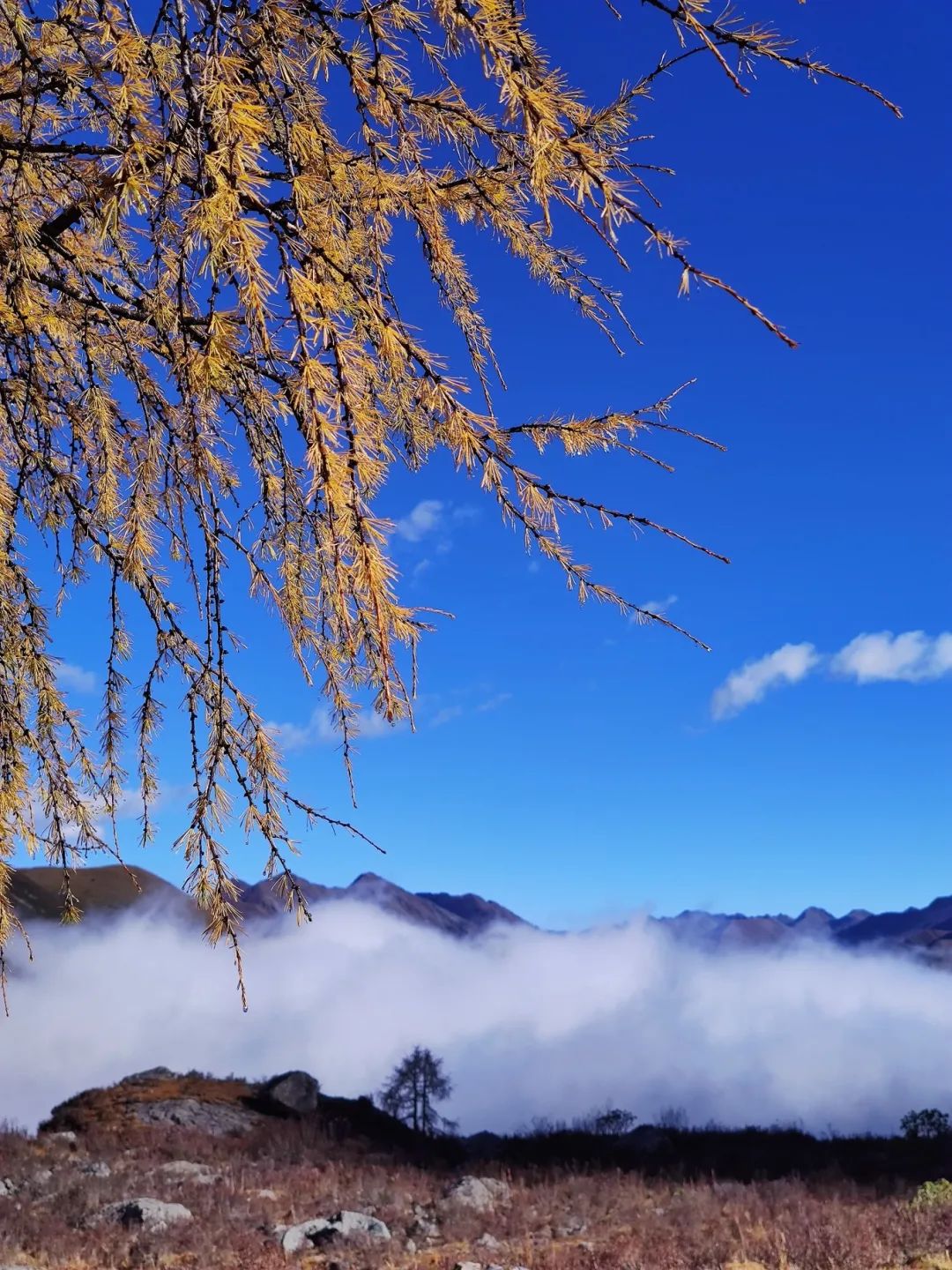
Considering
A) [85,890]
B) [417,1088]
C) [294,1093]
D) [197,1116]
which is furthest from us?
[417,1088]

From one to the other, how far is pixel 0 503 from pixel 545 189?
8.34ft

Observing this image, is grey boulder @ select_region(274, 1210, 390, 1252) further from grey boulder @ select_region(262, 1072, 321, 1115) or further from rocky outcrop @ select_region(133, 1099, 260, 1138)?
grey boulder @ select_region(262, 1072, 321, 1115)

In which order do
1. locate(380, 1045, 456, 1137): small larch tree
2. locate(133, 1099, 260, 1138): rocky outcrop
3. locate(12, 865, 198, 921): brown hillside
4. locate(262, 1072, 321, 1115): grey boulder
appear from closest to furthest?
1. locate(12, 865, 198, 921): brown hillside
2. locate(133, 1099, 260, 1138): rocky outcrop
3. locate(262, 1072, 321, 1115): grey boulder
4. locate(380, 1045, 456, 1137): small larch tree

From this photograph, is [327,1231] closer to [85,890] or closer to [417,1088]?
[85,890]

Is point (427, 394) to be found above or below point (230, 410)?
below

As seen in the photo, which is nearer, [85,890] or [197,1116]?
[85,890]

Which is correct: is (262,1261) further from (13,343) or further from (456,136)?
(456,136)

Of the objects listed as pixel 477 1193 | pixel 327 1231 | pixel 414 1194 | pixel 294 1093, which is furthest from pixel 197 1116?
pixel 327 1231

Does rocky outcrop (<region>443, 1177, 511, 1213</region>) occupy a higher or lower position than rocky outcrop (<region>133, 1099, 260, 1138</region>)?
lower

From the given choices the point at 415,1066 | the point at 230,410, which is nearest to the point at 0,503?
the point at 230,410

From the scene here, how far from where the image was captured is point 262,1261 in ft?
24.8

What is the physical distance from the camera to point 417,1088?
2914 cm

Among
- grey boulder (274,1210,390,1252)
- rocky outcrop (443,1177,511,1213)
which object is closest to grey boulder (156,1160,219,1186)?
rocky outcrop (443,1177,511,1213)

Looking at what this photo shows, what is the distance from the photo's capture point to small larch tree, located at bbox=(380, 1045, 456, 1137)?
2873 cm
